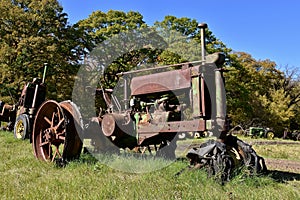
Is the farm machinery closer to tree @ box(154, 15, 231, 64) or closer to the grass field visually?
the grass field

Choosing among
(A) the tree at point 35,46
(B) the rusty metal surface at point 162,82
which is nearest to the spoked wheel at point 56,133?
(B) the rusty metal surface at point 162,82

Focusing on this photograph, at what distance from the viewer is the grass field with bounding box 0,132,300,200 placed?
337cm

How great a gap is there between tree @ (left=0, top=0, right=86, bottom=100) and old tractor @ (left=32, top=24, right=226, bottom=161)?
1376 centimetres

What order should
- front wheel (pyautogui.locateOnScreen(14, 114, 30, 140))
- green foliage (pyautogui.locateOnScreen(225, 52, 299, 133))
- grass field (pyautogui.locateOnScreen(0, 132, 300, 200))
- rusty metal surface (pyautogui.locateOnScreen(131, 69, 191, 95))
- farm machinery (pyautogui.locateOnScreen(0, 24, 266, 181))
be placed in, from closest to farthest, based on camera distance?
1. grass field (pyautogui.locateOnScreen(0, 132, 300, 200))
2. farm machinery (pyautogui.locateOnScreen(0, 24, 266, 181))
3. rusty metal surface (pyautogui.locateOnScreen(131, 69, 191, 95))
4. front wheel (pyautogui.locateOnScreen(14, 114, 30, 140))
5. green foliage (pyautogui.locateOnScreen(225, 52, 299, 133))

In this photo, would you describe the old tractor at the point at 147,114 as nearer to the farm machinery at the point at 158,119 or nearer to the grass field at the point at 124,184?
Result: the farm machinery at the point at 158,119

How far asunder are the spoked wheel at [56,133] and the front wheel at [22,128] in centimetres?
375

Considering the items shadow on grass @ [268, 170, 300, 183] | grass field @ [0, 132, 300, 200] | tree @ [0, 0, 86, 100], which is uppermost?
tree @ [0, 0, 86, 100]

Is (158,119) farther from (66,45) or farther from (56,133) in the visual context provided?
(66,45)

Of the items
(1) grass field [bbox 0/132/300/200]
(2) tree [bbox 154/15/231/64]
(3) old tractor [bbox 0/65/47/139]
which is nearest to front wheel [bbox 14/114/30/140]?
(3) old tractor [bbox 0/65/47/139]

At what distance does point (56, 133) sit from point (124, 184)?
2.49 meters

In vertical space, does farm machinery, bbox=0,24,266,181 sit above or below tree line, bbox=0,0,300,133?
below

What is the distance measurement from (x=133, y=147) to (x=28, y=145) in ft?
11.2

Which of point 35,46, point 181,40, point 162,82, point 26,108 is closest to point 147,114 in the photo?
point 162,82

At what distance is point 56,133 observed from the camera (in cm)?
586
